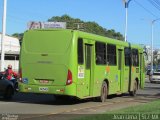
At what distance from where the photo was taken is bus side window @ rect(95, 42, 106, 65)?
21.2 metres

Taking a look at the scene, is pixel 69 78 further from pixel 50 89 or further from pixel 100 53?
pixel 100 53

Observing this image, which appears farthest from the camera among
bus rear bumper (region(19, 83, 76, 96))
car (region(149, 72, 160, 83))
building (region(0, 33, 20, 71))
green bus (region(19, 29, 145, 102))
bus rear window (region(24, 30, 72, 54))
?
building (region(0, 33, 20, 71))

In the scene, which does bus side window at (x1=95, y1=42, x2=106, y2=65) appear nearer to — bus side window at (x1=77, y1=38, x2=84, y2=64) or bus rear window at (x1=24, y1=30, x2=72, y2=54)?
bus side window at (x1=77, y1=38, x2=84, y2=64)

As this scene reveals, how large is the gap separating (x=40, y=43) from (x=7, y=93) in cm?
370

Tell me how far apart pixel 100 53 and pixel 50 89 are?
355cm

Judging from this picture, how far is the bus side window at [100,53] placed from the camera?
21250 millimetres

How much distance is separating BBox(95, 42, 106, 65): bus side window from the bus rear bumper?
2.85m

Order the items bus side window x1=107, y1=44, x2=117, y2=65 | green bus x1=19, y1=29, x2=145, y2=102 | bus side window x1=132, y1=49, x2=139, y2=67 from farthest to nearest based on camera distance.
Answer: bus side window x1=132, y1=49, x2=139, y2=67 → bus side window x1=107, y1=44, x2=117, y2=65 → green bus x1=19, y1=29, x2=145, y2=102

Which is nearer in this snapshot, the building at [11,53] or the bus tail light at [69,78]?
the bus tail light at [69,78]

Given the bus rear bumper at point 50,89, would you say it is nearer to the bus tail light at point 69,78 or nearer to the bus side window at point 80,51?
the bus tail light at point 69,78

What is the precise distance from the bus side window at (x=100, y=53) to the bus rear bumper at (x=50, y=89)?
285cm

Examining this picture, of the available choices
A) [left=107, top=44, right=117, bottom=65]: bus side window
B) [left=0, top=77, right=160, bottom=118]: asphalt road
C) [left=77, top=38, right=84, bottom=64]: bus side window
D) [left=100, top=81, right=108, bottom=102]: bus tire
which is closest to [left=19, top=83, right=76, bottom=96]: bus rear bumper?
[left=0, top=77, right=160, bottom=118]: asphalt road

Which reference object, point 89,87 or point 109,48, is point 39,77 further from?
point 109,48

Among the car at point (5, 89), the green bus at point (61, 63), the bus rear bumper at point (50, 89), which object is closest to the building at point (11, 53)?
the car at point (5, 89)
